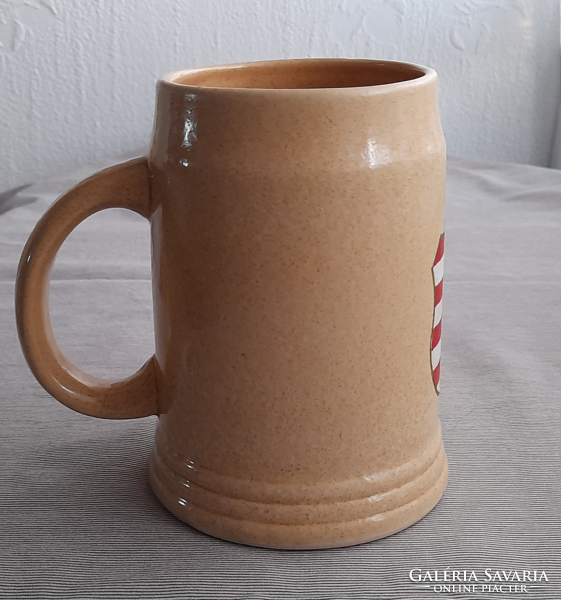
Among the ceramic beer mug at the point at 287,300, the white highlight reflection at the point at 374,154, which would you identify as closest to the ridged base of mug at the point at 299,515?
the ceramic beer mug at the point at 287,300

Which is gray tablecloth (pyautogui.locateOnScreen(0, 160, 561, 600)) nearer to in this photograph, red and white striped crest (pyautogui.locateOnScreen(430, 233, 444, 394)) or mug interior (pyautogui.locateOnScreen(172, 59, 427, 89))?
red and white striped crest (pyautogui.locateOnScreen(430, 233, 444, 394))

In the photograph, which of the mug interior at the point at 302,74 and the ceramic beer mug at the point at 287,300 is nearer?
the ceramic beer mug at the point at 287,300

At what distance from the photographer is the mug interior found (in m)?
0.49

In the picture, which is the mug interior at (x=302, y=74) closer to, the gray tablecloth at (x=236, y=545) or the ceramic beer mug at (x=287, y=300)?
the ceramic beer mug at (x=287, y=300)

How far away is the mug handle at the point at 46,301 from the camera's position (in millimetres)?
433

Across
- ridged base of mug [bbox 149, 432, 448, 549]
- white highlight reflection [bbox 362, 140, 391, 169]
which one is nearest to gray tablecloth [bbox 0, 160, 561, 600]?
ridged base of mug [bbox 149, 432, 448, 549]

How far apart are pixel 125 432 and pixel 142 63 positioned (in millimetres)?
1131

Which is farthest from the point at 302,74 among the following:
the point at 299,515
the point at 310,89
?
the point at 299,515

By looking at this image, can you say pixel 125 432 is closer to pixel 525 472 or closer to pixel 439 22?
pixel 525 472

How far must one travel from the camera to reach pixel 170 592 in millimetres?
400

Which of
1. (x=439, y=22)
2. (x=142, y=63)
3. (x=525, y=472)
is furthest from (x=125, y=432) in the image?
(x=439, y=22)

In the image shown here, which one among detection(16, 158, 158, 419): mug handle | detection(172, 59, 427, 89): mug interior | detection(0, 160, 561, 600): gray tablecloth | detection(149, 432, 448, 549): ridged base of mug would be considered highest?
detection(172, 59, 427, 89): mug interior

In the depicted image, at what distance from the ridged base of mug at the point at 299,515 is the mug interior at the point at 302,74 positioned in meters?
0.25

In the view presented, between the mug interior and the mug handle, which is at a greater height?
the mug interior
